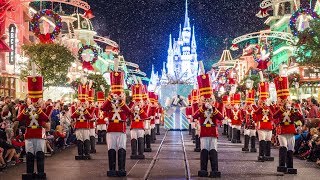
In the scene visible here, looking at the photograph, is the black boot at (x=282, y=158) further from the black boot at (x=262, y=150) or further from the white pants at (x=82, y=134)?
the white pants at (x=82, y=134)

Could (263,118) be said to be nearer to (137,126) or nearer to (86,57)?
(137,126)

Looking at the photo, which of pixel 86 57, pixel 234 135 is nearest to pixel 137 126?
pixel 234 135

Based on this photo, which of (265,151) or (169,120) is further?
(169,120)

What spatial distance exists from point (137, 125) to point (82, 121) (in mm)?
1846

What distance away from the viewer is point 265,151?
20719 millimetres

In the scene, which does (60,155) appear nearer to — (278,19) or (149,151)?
(149,151)

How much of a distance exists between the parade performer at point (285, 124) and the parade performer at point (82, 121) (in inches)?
258

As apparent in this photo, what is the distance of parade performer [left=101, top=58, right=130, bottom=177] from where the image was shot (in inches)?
636

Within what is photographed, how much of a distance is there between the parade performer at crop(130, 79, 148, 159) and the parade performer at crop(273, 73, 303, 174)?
5388mm

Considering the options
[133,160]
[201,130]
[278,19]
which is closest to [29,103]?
[201,130]

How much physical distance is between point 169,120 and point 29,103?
32.2m

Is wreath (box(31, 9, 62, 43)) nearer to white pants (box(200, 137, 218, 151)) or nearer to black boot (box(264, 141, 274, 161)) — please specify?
black boot (box(264, 141, 274, 161))

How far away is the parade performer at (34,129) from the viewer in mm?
15344

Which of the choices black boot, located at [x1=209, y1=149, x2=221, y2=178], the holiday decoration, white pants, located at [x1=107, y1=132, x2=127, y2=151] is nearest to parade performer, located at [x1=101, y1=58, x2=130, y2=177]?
white pants, located at [x1=107, y1=132, x2=127, y2=151]
